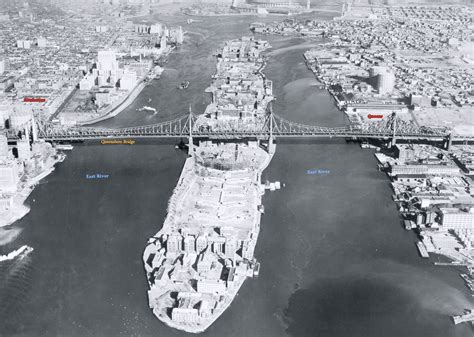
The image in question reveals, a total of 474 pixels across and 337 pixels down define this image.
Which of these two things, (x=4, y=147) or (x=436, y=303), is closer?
(x=436, y=303)

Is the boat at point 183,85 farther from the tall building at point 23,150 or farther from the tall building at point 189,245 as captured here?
the tall building at point 189,245

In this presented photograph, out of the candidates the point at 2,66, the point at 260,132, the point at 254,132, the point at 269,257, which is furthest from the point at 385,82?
the point at 2,66

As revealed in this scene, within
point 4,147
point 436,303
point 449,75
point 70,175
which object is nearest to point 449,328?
point 436,303

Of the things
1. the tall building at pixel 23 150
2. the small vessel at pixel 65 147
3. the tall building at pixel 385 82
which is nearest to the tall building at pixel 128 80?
the small vessel at pixel 65 147

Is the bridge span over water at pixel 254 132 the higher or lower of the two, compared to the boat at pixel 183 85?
higher

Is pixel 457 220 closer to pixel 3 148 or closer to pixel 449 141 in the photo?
pixel 449 141

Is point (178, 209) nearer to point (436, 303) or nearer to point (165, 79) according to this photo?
point (436, 303)

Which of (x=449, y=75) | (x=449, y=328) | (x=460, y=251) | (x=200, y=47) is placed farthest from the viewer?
(x=200, y=47)

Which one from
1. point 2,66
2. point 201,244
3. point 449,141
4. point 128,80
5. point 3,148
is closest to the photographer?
point 201,244
